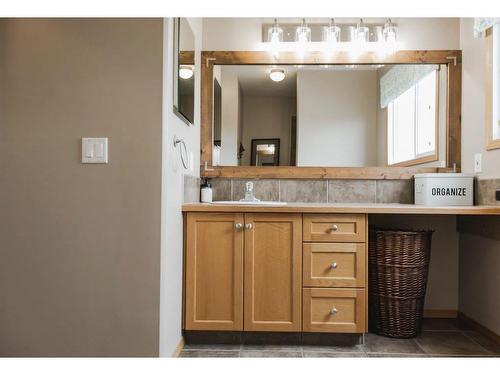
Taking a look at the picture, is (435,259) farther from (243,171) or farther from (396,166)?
(243,171)

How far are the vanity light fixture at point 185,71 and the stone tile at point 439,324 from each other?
84.6 inches

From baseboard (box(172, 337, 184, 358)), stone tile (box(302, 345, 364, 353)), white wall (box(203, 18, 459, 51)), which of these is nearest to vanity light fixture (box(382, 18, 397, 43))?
white wall (box(203, 18, 459, 51))

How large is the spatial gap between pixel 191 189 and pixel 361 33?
1587 millimetres

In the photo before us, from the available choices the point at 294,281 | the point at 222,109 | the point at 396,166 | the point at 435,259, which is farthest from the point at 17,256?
the point at 435,259

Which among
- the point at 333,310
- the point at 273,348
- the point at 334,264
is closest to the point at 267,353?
the point at 273,348

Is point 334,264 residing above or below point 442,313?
above

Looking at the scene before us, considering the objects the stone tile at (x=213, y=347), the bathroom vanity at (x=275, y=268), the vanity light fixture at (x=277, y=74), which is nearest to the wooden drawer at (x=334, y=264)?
the bathroom vanity at (x=275, y=268)

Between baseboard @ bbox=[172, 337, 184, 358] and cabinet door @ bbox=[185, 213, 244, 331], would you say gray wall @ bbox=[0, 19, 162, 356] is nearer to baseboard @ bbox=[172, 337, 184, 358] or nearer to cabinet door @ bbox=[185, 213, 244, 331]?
baseboard @ bbox=[172, 337, 184, 358]

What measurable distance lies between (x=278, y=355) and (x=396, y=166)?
151cm

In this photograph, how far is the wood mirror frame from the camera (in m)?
2.62

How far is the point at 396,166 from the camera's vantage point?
8.77 ft

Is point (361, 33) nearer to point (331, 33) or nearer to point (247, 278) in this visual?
point (331, 33)

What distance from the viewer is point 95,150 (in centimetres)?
170

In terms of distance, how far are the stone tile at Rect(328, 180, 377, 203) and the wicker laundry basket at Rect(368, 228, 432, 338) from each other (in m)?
0.45
